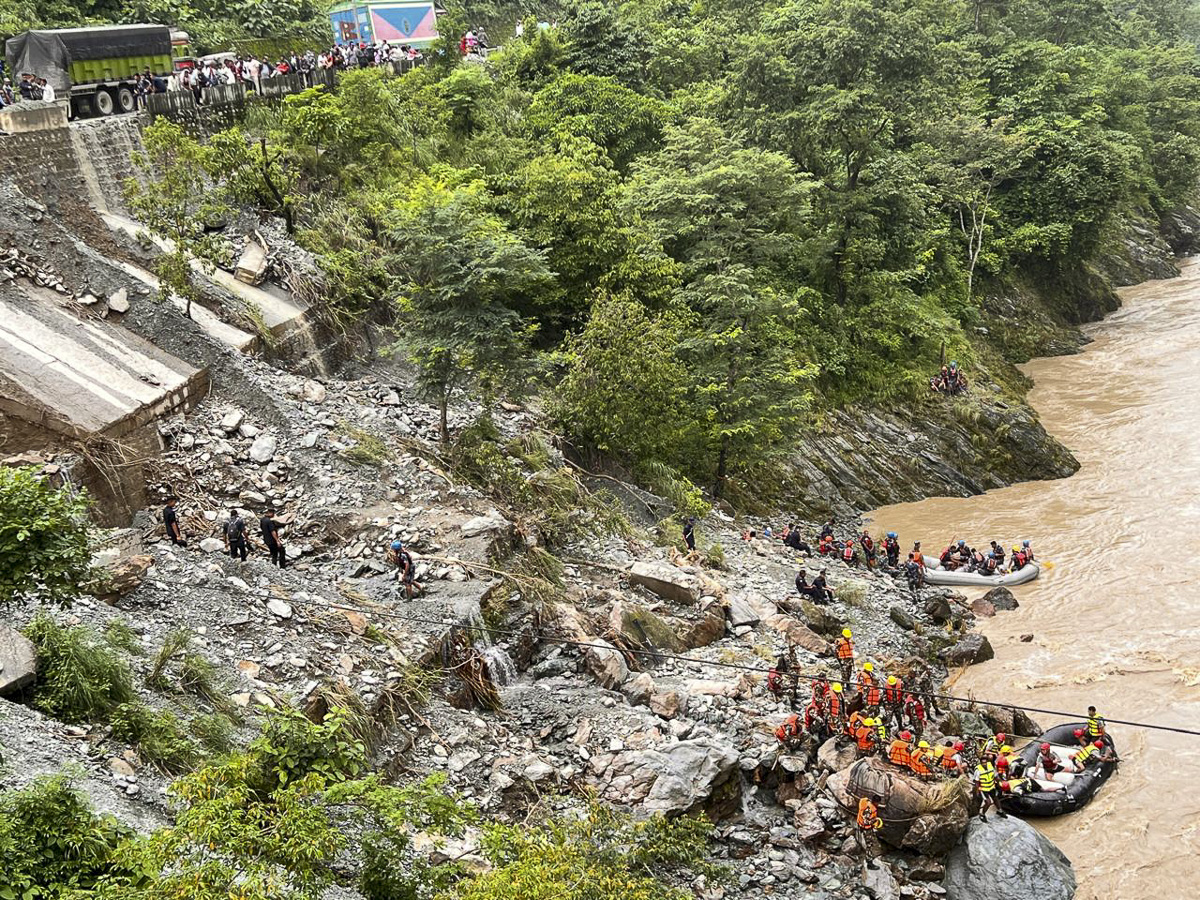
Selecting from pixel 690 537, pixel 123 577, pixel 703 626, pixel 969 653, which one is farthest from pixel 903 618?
pixel 123 577

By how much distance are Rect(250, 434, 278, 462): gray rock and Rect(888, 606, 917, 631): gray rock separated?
514 inches

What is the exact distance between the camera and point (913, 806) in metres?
12.2

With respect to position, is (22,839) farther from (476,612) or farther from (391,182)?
(391,182)

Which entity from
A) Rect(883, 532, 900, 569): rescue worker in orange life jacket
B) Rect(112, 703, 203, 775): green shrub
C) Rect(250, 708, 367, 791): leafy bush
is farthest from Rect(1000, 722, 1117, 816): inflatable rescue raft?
Rect(112, 703, 203, 775): green shrub

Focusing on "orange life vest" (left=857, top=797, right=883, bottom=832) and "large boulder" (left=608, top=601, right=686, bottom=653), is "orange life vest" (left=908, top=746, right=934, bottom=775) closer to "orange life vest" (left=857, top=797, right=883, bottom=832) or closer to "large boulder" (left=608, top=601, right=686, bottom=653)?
"orange life vest" (left=857, top=797, right=883, bottom=832)

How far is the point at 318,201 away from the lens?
23562 mm

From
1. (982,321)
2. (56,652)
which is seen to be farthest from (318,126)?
(982,321)

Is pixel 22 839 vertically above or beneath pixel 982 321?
above

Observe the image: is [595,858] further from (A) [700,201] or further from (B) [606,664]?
(A) [700,201]

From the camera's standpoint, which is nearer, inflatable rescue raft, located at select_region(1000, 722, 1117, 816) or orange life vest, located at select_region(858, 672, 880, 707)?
inflatable rescue raft, located at select_region(1000, 722, 1117, 816)

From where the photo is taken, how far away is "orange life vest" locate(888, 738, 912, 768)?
1280cm

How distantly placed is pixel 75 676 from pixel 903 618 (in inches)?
617

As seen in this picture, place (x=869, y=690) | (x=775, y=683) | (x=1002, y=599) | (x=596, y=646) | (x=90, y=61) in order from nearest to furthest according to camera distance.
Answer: (x=596, y=646)
(x=869, y=690)
(x=775, y=683)
(x=1002, y=599)
(x=90, y=61)

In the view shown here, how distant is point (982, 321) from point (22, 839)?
3535cm
